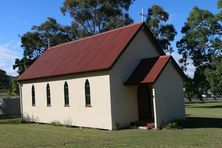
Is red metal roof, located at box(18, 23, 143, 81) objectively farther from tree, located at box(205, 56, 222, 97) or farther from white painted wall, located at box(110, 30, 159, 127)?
tree, located at box(205, 56, 222, 97)

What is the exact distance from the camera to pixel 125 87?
27031mm

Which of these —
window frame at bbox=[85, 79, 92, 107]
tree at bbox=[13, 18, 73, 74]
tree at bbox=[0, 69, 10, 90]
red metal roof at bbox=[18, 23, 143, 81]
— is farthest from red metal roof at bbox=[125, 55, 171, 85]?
tree at bbox=[0, 69, 10, 90]

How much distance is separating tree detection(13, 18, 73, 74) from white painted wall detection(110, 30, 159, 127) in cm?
3605

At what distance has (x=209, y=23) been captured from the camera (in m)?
53.2

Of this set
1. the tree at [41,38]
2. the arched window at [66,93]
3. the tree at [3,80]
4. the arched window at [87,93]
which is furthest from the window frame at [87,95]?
the tree at [3,80]

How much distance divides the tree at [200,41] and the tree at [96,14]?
8.48 m

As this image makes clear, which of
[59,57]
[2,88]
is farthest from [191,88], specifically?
[2,88]

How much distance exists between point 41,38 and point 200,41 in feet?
80.1

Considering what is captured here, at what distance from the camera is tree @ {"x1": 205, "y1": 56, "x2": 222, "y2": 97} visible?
165ft

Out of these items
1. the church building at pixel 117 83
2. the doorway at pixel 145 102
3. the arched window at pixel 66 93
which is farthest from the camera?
the arched window at pixel 66 93

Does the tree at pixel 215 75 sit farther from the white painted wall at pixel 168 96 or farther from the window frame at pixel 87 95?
the window frame at pixel 87 95

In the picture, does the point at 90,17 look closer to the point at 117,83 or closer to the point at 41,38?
the point at 41,38

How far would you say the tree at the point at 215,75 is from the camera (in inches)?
1975

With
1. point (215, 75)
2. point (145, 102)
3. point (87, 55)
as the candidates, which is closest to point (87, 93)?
point (87, 55)
